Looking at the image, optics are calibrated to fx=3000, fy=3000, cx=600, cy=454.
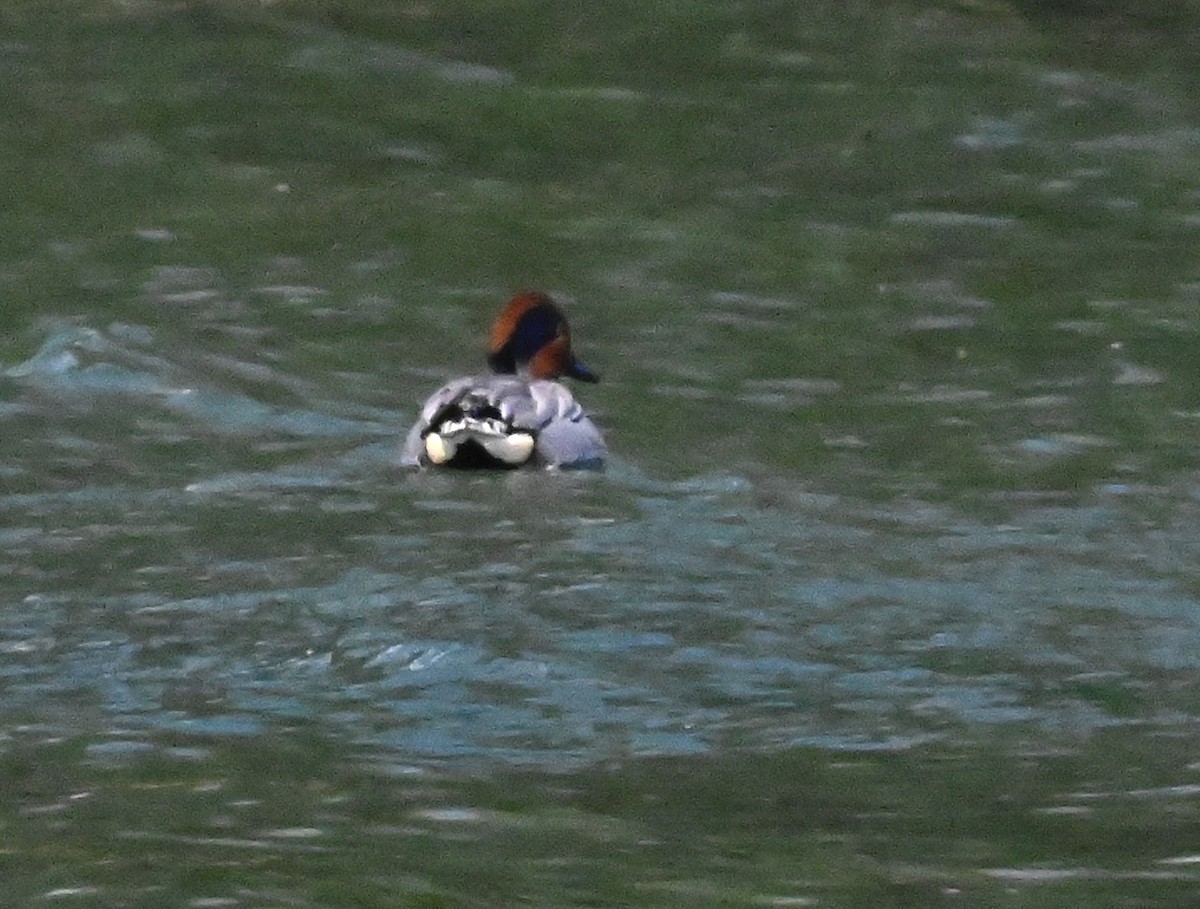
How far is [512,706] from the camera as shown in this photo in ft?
33.5

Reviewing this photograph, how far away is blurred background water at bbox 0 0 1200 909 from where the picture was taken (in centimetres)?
904

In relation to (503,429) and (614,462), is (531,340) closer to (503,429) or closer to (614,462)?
(614,462)

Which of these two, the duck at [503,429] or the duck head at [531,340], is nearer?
the duck at [503,429]

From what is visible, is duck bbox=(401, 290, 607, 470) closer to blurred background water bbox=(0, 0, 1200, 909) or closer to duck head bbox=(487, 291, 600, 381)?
blurred background water bbox=(0, 0, 1200, 909)

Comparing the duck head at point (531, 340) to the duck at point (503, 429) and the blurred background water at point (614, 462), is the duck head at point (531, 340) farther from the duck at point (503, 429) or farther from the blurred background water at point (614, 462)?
the duck at point (503, 429)

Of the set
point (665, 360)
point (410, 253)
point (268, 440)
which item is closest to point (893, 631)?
point (268, 440)

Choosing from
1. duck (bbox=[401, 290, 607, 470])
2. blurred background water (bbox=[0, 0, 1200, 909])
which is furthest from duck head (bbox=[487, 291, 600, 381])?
duck (bbox=[401, 290, 607, 470])

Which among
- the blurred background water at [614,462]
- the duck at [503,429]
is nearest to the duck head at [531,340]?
the blurred background water at [614,462]

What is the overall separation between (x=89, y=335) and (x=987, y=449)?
5.43 meters

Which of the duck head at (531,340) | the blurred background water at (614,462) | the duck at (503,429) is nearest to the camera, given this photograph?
the blurred background water at (614,462)

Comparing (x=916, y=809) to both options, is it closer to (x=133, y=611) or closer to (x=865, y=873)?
(x=865, y=873)

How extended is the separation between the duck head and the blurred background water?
1.79 ft

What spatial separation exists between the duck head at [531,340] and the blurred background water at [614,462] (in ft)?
1.79

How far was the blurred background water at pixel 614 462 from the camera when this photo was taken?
9.04 m
